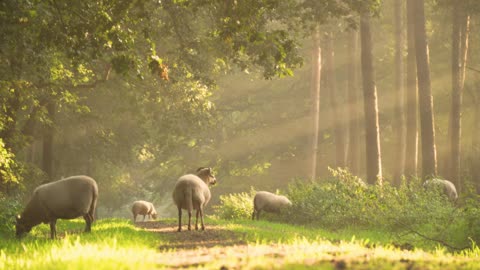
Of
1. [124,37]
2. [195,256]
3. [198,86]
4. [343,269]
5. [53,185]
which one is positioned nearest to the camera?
[343,269]

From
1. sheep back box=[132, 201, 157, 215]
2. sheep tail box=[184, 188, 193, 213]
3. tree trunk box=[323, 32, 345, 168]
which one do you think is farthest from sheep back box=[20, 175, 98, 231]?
tree trunk box=[323, 32, 345, 168]

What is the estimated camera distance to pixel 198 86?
1273 inches

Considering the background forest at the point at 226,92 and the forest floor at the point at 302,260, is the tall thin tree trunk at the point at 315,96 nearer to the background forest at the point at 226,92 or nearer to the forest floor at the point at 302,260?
the background forest at the point at 226,92

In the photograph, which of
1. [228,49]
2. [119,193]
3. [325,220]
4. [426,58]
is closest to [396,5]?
[426,58]

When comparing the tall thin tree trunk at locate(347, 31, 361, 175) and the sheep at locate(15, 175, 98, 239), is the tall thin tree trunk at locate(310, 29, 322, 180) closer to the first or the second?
the tall thin tree trunk at locate(347, 31, 361, 175)

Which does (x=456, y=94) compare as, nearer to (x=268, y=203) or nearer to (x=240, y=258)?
(x=268, y=203)

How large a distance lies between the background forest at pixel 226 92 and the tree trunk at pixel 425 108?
0.10 meters

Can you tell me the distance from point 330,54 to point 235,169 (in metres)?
14.9

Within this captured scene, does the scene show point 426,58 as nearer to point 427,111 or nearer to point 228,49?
point 427,111

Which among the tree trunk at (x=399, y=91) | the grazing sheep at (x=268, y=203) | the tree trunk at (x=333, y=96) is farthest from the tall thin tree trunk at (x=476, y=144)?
the grazing sheep at (x=268, y=203)

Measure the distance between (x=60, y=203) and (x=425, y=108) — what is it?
1758 centimetres

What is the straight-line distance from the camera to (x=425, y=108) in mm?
25938

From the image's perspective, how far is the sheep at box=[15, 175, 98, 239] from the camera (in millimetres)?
14227

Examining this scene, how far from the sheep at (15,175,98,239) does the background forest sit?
8.36ft
